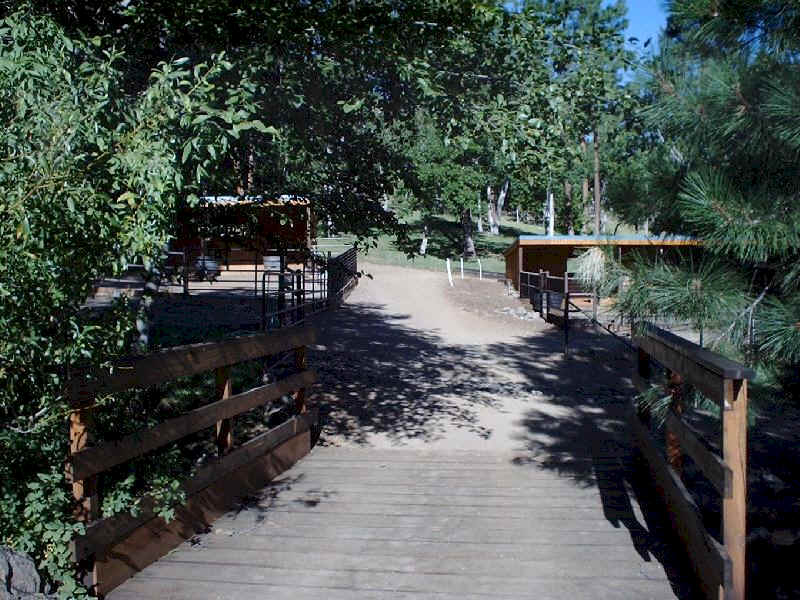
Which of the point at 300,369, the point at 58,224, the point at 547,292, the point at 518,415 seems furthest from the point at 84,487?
the point at 547,292

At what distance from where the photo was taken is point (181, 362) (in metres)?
4.38

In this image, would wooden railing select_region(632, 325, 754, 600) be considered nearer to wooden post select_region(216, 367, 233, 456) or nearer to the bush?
the bush

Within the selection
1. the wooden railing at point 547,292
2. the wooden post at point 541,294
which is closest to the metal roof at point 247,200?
the wooden railing at point 547,292

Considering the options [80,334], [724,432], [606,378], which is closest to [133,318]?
[80,334]

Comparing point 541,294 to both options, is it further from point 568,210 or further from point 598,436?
point 568,210

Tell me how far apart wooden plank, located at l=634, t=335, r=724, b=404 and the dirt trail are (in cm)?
267

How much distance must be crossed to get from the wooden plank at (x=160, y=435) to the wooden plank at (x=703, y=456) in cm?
245

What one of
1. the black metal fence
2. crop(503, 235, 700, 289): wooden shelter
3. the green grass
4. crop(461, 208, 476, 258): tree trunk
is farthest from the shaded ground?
crop(461, 208, 476, 258): tree trunk

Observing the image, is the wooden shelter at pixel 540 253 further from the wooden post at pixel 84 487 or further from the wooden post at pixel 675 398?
the wooden post at pixel 84 487

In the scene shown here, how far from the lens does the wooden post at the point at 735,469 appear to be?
3.23 m

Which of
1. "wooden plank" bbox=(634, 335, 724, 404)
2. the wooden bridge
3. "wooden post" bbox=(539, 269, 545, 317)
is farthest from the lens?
"wooden post" bbox=(539, 269, 545, 317)

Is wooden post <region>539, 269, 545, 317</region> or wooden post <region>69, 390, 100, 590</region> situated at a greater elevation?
wooden post <region>69, 390, 100, 590</region>

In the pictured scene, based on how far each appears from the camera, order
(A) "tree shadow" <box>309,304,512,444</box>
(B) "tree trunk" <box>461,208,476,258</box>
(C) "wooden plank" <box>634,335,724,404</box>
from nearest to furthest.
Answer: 1. (C) "wooden plank" <box>634,335,724,404</box>
2. (A) "tree shadow" <box>309,304,512,444</box>
3. (B) "tree trunk" <box>461,208,476,258</box>

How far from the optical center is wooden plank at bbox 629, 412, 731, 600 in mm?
3344
